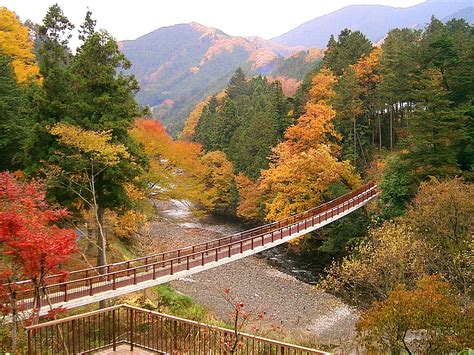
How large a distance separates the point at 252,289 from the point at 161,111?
11315 centimetres

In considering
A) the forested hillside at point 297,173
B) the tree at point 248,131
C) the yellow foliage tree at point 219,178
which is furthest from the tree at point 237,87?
the yellow foliage tree at point 219,178

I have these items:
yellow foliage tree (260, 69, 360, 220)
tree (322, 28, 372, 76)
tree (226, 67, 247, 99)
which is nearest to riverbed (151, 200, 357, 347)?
yellow foliage tree (260, 69, 360, 220)

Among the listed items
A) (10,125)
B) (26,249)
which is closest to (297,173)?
(10,125)

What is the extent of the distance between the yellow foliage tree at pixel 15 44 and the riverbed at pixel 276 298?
1524 centimetres

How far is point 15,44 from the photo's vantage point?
106 feet

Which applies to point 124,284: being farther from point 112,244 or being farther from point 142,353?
point 112,244

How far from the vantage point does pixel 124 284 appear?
14641 millimetres

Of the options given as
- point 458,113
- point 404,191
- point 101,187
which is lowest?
point 404,191

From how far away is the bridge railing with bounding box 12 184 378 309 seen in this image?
13.1 m

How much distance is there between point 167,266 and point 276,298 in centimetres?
615

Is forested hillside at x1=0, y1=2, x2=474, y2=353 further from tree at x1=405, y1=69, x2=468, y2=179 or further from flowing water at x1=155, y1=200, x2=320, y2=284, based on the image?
flowing water at x1=155, y1=200, x2=320, y2=284

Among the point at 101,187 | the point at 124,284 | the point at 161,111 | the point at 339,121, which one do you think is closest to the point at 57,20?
the point at 101,187

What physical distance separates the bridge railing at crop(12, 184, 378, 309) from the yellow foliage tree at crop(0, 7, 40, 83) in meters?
19.7

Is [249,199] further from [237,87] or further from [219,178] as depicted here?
[237,87]
